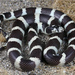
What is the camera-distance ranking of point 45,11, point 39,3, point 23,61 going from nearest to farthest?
point 23,61
point 45,11
point 39,3

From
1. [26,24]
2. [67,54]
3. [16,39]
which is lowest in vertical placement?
[67,54]

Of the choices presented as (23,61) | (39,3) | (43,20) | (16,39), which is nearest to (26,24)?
(43,20)

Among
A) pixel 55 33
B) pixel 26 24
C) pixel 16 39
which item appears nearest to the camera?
pixel 16 39

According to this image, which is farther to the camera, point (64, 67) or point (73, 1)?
point (73, 1)

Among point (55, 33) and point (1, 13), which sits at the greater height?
point (1, 13)

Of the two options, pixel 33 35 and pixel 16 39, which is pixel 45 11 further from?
pixel 16 39

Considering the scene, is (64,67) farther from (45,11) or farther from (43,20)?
(45,11)
